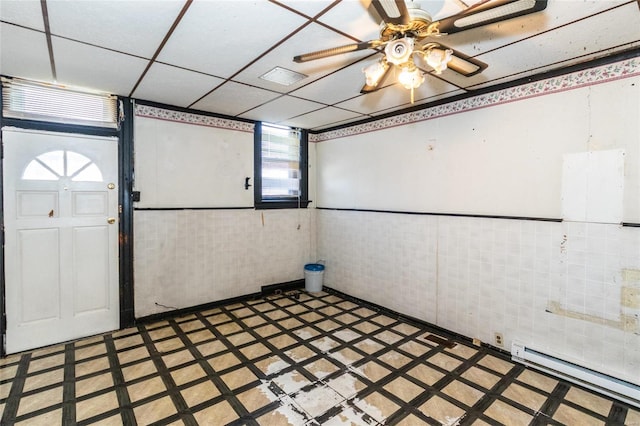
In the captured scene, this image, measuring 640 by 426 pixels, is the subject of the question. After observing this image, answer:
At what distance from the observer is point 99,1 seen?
179cm

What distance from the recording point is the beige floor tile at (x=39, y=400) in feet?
7.48

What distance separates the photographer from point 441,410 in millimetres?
2297

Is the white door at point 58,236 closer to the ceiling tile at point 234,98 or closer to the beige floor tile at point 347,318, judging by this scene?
the ceiling tile at point 234,98

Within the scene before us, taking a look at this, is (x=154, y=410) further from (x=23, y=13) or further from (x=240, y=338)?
(x=23, y=13)

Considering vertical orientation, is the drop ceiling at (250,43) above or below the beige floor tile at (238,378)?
above

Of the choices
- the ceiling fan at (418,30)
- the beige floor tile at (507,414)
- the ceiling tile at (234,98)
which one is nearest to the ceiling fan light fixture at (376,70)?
the ceiling fan at (418,30)

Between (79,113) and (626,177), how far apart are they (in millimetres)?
4982

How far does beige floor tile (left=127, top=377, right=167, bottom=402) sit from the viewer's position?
2416mm

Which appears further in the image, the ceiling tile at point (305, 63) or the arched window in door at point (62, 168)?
the arched window in door at point (62, 168)

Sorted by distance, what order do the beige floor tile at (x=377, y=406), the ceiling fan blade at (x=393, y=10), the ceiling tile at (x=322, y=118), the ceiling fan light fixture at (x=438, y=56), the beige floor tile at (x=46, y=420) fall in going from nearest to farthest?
the ceiling fan blade at (x=393, y=10) → the ceiling fan light fixture at (x=438, y=56) → the beige floor tile at (x=46, y=420) → the beige floor tile at (x=377, y=406) → the ceiling tile at (x=322, y=118)

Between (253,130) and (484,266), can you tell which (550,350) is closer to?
(484,266)

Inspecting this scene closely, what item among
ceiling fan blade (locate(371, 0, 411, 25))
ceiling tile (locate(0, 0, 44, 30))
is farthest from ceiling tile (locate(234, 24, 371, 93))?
ceiling tile (locate(0, 0, 44, 30))

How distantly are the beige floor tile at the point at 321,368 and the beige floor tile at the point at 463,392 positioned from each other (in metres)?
0.93

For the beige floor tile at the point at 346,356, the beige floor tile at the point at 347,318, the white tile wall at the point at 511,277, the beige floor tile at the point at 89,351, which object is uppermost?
the white tile wall at the point at 511,277
